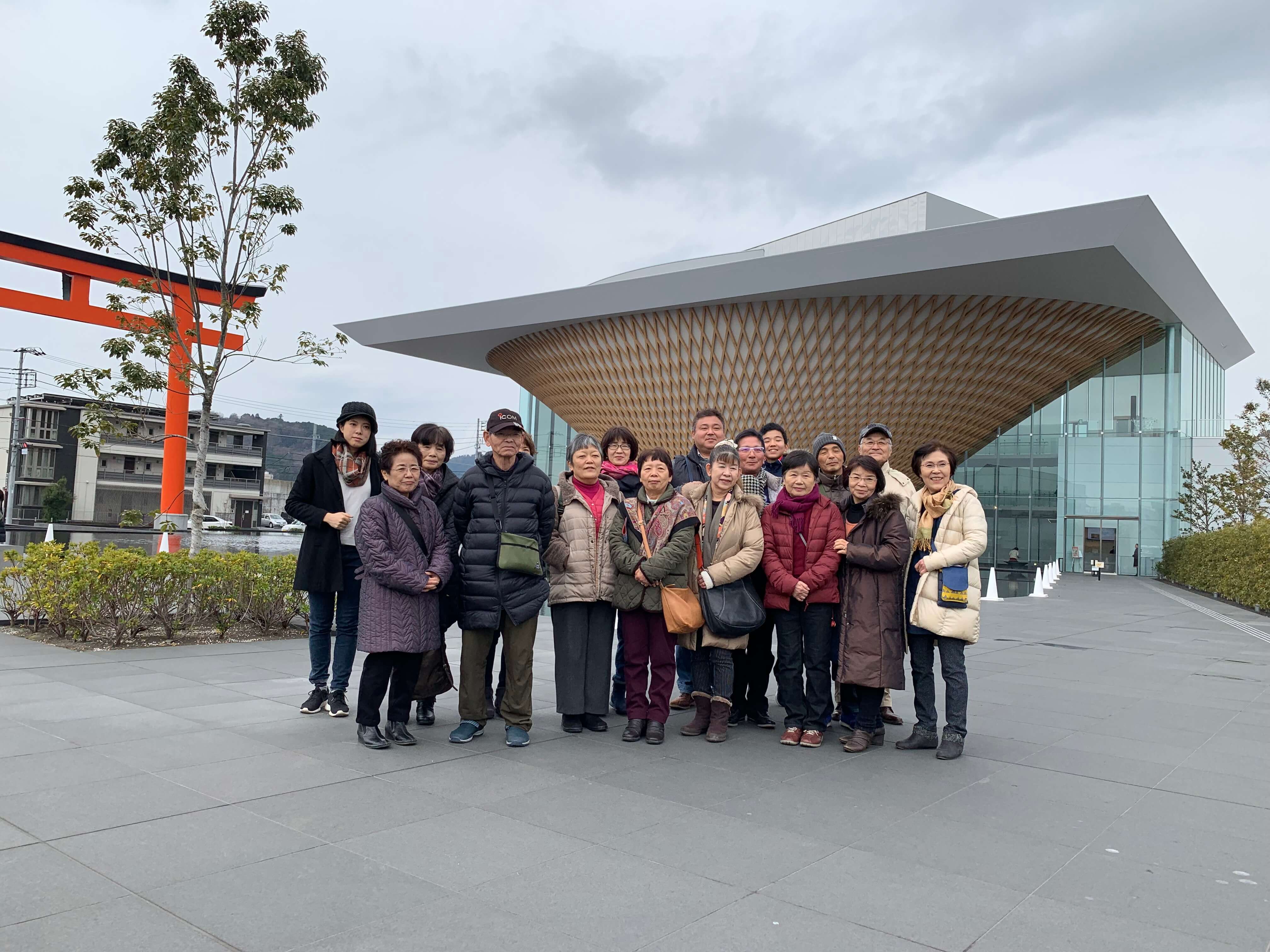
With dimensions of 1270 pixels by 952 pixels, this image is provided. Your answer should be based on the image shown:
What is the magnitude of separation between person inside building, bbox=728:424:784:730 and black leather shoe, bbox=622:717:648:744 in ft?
1.99

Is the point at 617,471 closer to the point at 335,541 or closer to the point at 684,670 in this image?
the point at 684,670

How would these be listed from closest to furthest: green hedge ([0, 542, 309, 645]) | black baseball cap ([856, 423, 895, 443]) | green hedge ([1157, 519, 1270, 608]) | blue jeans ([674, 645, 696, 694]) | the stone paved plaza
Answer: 1. the stone paved plaza
2. black baseball cap ([856, 423, 895, 443])
3. blue jeans ([674, 645, 696, 694])
4. green hedge ([0, 542, 309, 645])
5. green hedge ([1157, 519, 1270, 608])

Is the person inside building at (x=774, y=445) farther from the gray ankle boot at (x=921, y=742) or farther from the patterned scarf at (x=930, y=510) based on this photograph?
the gray ankle boot at (x=921, y=742)

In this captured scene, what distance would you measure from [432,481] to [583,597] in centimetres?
105

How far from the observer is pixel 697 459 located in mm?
5527

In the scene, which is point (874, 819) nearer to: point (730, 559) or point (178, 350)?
point (730, 559)

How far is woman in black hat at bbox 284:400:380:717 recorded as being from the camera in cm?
476

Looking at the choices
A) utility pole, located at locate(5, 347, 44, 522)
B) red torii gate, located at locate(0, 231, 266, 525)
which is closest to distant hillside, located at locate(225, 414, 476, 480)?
utility pole, located at locate(5, 347, 44, 522)

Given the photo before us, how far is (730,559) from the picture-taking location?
4523 mm

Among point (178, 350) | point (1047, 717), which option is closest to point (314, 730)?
point (1047, 717)

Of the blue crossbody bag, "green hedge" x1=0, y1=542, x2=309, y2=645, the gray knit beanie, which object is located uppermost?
the gray knit beanie

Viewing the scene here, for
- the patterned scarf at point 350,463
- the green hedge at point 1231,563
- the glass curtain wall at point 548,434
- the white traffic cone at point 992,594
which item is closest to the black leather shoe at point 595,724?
the patterned scarf at point 350,463

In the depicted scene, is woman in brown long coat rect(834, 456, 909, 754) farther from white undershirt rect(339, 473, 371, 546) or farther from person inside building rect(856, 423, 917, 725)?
white undershirt rect(339, 473, 371, 546)

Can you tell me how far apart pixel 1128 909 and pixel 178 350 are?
32.6 ft
